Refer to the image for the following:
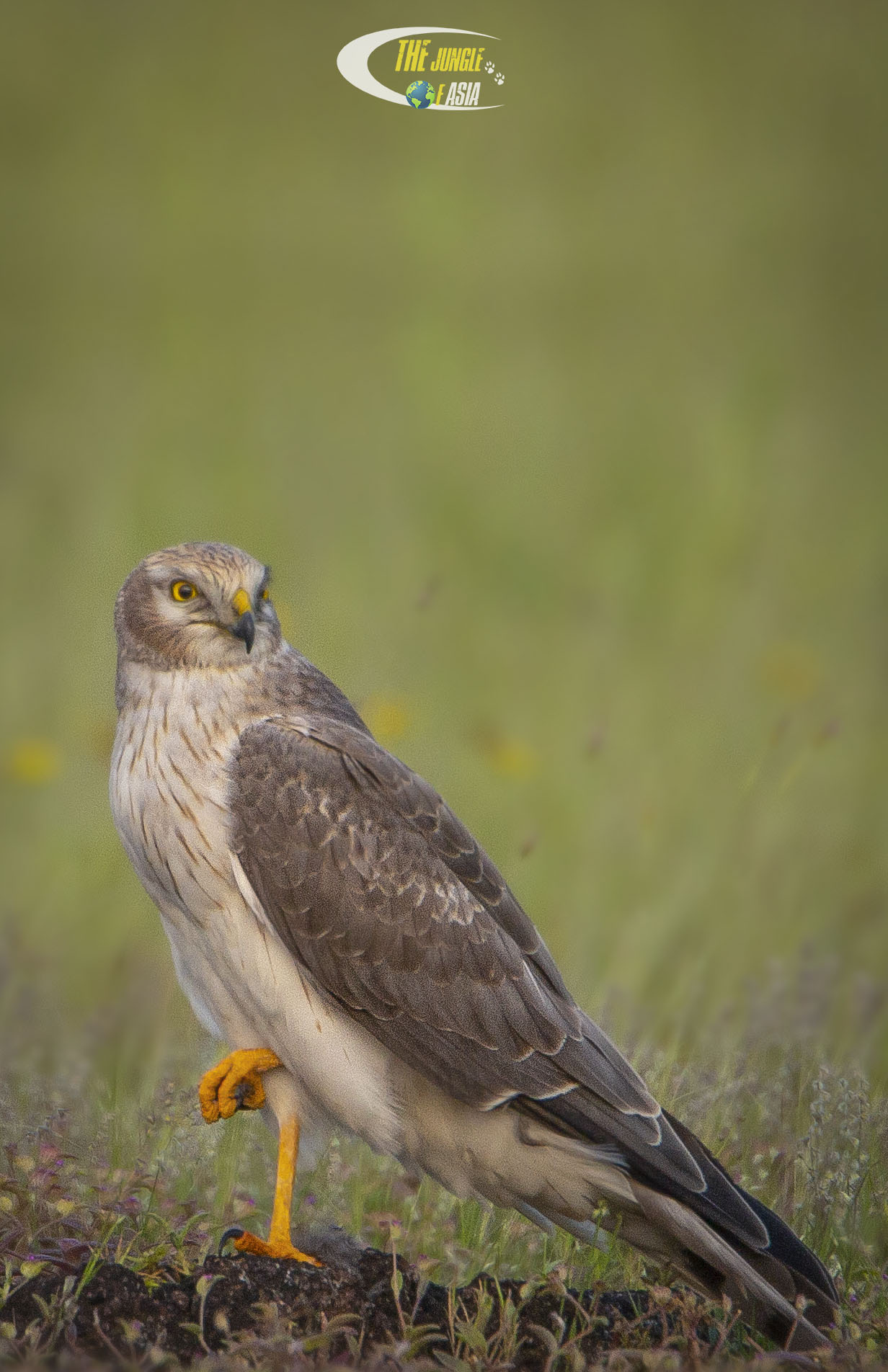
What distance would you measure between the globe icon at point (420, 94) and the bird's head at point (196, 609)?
2568mm

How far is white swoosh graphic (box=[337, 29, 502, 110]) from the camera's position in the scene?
5664 mm

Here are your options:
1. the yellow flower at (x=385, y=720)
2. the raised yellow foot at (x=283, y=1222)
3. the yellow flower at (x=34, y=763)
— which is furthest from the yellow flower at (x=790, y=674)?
the raised yellow foot at (x=283, y=1222)

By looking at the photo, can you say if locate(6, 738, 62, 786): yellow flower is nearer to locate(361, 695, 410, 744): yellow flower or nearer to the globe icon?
locate(361, 695, 410, 744): yellow flower

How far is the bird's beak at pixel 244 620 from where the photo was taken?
370cm

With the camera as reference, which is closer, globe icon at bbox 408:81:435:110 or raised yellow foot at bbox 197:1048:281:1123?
raised yellow foot at bbox 197:1048:281:1123

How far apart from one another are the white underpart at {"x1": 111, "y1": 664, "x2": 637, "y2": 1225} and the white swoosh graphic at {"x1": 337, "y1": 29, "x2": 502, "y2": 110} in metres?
3.02

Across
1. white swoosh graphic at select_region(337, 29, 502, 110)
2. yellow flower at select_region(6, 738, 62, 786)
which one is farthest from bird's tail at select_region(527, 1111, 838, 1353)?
white swoosh graphic at select_region(337, 29, 502, 110)

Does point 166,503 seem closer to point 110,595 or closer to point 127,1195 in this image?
point 110,595

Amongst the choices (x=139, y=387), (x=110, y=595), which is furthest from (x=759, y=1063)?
(x=139, y=387)

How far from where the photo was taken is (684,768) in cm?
772

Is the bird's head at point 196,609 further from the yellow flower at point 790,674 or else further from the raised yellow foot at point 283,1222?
the yellow flower at point 790,674

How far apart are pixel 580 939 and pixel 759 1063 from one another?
1485 mm

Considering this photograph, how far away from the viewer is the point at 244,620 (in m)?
3.70

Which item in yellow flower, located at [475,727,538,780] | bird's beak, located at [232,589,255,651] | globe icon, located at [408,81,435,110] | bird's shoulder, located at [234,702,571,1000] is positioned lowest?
yellow flower, located at [475,727,538,780]
